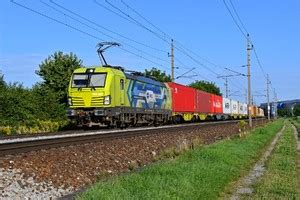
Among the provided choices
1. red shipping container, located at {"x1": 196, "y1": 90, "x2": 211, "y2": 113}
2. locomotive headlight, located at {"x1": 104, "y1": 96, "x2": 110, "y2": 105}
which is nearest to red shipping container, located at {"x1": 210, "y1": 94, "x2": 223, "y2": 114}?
red shipping container, located at {"x1": 196, "y1": 90, "x2": 211, "y2": 113}

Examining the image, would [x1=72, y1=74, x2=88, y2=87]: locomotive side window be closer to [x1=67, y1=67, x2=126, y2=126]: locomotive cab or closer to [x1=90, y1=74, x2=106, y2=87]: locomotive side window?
[x1=67, y1=67, x2=126, y2=126]: locomotive cab

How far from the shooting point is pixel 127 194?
915 centimetres

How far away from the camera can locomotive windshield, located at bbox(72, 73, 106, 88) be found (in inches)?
1161

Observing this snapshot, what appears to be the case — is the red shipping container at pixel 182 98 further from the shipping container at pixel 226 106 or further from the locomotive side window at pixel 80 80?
the shipping container at pixel 226 106

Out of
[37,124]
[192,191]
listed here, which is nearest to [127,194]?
[192,191]

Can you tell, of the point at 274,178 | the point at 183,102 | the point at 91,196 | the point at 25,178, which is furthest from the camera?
the point at 183,102

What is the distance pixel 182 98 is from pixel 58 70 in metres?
12.6

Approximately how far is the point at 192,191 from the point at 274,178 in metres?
3.58

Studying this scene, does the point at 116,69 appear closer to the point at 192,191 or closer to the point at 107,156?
the point at 107,156

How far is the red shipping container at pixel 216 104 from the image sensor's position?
220 ft

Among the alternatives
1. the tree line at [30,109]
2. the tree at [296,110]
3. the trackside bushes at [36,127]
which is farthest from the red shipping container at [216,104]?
the tree at [296,110]

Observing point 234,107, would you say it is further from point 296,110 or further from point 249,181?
point 296,110

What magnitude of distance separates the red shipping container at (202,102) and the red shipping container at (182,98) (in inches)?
91.3

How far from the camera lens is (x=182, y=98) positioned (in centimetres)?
5172
